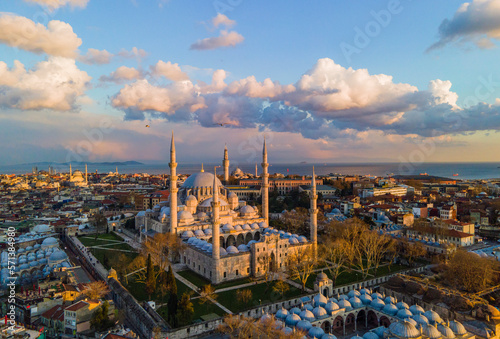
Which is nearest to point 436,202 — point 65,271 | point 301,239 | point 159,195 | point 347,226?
point 347,226

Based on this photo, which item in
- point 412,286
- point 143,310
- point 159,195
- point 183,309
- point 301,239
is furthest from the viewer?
point 159,195

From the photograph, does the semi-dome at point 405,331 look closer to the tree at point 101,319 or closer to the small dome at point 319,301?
the small dome at point 319,301

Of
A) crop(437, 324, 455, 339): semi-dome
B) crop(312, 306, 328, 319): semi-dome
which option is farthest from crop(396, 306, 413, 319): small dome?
crop(312, 306, 328, 319): semi-dome

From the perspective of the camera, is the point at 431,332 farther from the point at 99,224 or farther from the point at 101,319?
the point at 99,224

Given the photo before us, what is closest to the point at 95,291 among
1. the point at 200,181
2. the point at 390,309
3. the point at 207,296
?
the point at 207,296

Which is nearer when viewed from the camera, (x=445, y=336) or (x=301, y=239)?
(x=445, y=336)

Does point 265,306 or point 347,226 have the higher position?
point 347,226

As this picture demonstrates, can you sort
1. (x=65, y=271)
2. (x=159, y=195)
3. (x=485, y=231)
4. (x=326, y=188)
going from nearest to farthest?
(x=65, y=271), (x=485, y=231), (x=159, y=195), (x=326, y=188)

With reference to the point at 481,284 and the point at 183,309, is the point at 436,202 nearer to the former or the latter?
the point at 481,284
